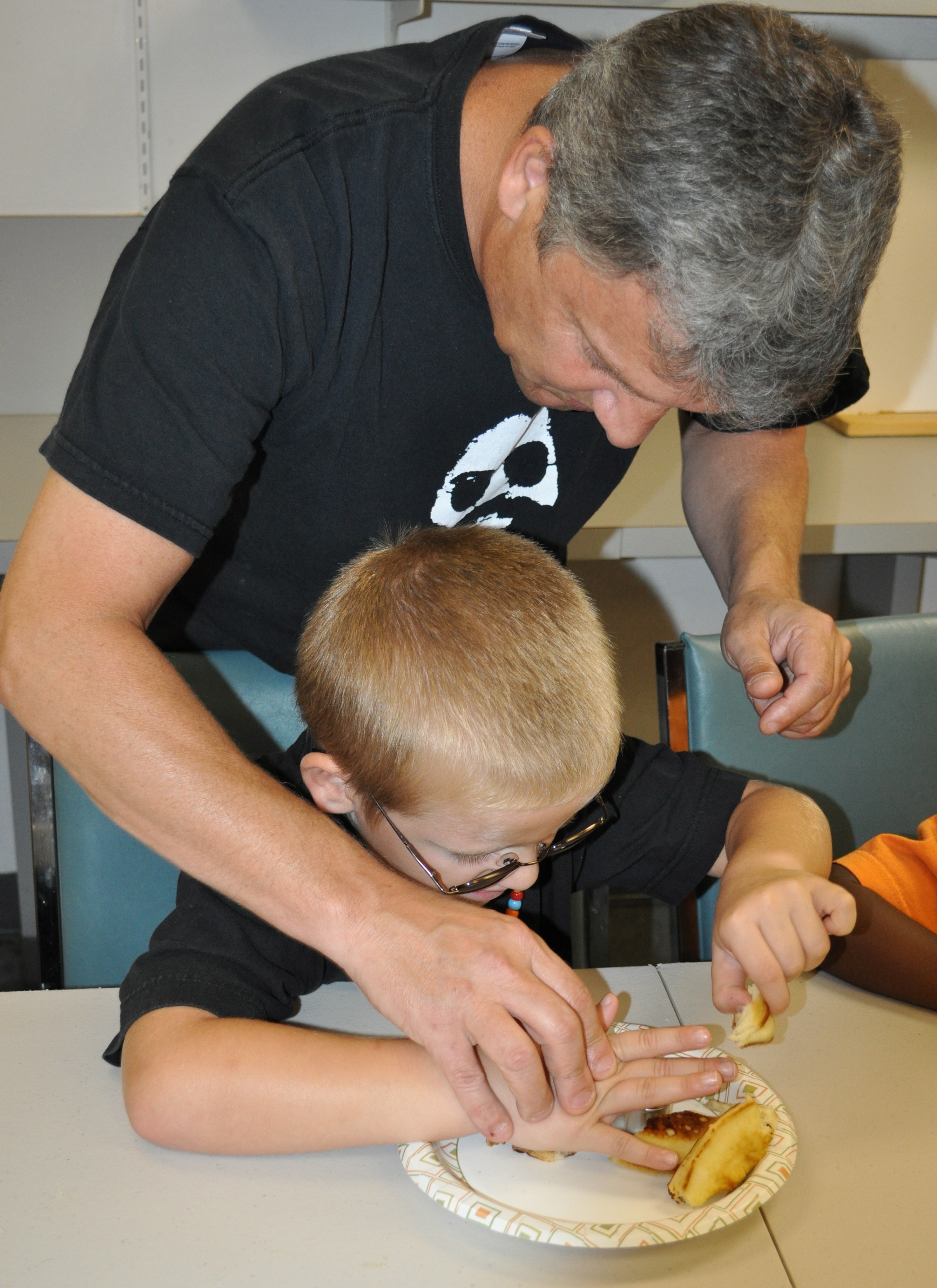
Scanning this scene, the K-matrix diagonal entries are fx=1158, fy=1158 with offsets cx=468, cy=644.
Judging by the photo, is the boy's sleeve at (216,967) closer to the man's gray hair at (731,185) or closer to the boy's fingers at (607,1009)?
the boy's fingers at (607,1009)

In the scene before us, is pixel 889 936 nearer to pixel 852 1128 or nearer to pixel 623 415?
pixel 852 1128

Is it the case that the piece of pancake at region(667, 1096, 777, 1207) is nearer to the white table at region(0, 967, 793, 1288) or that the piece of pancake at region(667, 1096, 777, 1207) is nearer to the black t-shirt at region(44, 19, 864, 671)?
the white table at region(0, 967, 793, 1288)

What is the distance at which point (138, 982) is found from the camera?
33.2 inches

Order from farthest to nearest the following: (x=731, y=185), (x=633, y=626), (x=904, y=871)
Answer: (x=633, y=626) → (x=904, y=871) → (x=731, y=185)

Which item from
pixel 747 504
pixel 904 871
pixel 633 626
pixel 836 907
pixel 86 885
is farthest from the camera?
pixel 633 626

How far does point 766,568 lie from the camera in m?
1.16

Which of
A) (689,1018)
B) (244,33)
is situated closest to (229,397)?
(689,1018)

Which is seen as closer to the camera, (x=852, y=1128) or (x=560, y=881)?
(x=852, y=1128)

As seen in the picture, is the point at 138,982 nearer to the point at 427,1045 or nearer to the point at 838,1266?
the point at 427,1045

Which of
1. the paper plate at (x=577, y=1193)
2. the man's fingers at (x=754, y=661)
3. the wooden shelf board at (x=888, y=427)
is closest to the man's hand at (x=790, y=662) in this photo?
the man's fingers at (x=754, y=661)

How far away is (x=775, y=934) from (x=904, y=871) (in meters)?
0.23

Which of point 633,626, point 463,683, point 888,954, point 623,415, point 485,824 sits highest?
point 623,415

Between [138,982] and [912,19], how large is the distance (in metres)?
2.35

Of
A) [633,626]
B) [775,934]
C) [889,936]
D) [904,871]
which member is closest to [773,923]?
[775,934]
